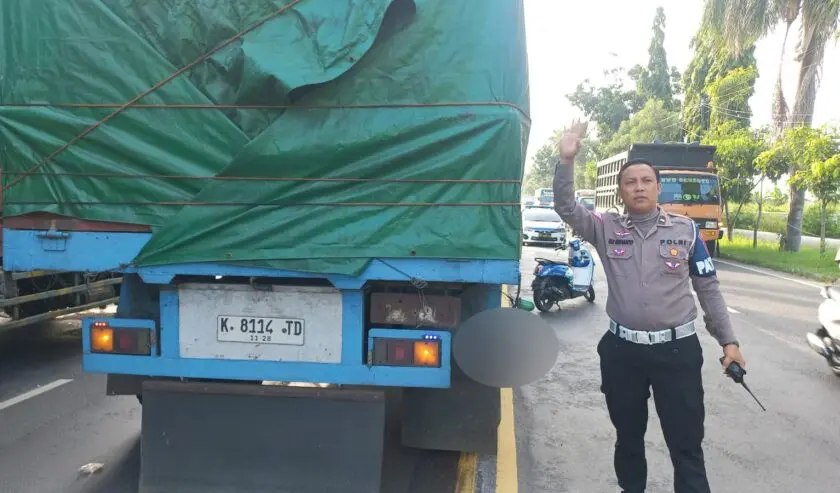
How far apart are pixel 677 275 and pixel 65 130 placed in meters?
3.01

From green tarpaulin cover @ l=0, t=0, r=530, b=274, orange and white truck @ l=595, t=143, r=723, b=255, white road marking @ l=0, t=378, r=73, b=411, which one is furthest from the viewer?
orange and white truck @ l=595, t=143, r=723, b=255

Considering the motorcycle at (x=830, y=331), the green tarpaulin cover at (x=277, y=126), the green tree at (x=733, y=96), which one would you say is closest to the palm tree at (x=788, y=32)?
the green tree at (x=733, y=96)

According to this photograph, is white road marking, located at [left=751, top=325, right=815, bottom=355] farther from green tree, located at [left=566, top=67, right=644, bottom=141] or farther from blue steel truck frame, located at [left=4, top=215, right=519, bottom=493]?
green tree, located at [left=566, top=67, right=644, bottom=141]

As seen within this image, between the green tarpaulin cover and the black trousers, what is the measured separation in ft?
2.70

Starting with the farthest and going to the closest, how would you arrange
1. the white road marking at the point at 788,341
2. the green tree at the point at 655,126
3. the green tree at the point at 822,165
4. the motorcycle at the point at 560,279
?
the green tree at the point at 655,126 → the green tree at the point at 822,165 → the motorcycle at the point at 560,279 → the white road marking at the point at 788,341

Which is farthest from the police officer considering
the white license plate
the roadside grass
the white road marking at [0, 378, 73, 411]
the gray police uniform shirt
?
the roadside grass

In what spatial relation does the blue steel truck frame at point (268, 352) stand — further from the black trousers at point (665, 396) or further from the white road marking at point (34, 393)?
the white road marking at point (34, 393)

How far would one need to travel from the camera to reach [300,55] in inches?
120

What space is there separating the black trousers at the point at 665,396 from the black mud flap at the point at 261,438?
1177 mm

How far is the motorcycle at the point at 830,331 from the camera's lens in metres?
6.14

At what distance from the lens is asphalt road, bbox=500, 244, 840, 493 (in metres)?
4.07

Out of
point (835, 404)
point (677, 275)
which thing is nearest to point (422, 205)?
point (677, 275)

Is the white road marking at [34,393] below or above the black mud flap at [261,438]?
below

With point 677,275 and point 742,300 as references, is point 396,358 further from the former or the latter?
point 742,300
